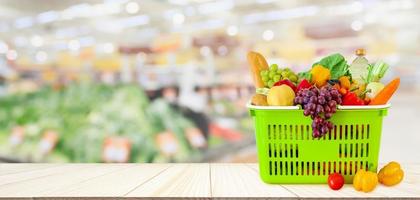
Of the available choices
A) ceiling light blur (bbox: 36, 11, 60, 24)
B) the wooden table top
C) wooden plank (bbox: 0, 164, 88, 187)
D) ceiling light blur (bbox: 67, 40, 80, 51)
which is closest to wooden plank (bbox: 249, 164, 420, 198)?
the wooden table top

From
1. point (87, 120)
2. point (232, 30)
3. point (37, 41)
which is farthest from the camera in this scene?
point (37, 41)

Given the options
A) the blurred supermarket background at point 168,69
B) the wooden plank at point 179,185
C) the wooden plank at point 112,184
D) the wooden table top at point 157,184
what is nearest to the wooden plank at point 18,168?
the wooden table top at point 157,184

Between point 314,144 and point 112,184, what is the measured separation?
1.48 feet

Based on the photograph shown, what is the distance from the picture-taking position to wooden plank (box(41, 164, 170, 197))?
944 millimetres

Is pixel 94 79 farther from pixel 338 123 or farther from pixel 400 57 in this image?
pixel 338 123

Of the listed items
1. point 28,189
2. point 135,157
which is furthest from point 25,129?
point 28,189

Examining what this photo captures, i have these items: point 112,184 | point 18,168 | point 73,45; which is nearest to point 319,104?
point 112,184

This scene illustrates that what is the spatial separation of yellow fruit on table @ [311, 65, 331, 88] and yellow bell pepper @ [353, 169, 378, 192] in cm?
21

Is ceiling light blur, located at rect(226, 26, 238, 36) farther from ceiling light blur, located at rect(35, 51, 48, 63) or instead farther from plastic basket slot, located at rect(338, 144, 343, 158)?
plastic basket slot, located at rect(338, 144, 343, 158)

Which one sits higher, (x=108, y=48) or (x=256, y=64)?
(x=108, y=48)

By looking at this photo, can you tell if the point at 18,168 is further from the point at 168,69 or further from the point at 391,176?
the point at 168,69

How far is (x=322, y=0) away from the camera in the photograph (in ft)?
10.9

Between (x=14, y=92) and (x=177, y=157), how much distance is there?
4.14 ft

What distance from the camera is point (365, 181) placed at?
3.19ft
